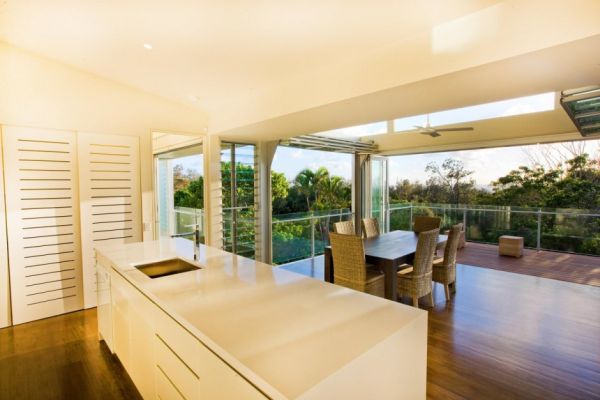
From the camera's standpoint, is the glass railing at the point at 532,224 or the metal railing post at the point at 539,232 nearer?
the glass railing at the point at 532,224

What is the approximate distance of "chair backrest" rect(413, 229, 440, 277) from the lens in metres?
3.31

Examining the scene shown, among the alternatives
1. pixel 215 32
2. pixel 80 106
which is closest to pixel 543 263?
pixel 215 32

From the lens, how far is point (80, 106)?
3.60 meters

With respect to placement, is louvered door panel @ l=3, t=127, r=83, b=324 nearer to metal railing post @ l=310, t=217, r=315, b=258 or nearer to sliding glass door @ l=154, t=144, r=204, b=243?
metal railing post @ l=310, t=217, r=315, b=258

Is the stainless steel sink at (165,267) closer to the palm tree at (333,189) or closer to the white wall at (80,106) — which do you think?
the white wall at (80,106)

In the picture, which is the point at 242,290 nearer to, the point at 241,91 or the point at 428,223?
the point at 241,91

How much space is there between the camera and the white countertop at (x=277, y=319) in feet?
3.15

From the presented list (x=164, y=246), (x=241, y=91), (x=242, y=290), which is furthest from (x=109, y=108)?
(x=242, y=290)

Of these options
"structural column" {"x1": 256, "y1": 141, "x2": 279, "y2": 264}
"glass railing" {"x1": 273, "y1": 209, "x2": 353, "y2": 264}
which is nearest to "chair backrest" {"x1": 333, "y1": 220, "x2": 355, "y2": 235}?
"structural column" {"x1": 256, "y1": 141, "x2": 279, "y2": 264}

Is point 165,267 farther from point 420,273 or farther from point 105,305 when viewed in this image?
point 420,273

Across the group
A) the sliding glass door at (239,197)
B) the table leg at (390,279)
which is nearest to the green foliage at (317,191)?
the sliding glass door at (239,197)

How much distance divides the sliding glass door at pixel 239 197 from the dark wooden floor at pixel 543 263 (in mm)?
3967

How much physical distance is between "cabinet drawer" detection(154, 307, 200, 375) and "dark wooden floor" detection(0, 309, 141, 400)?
3.35 ft

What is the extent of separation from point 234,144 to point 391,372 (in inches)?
171
